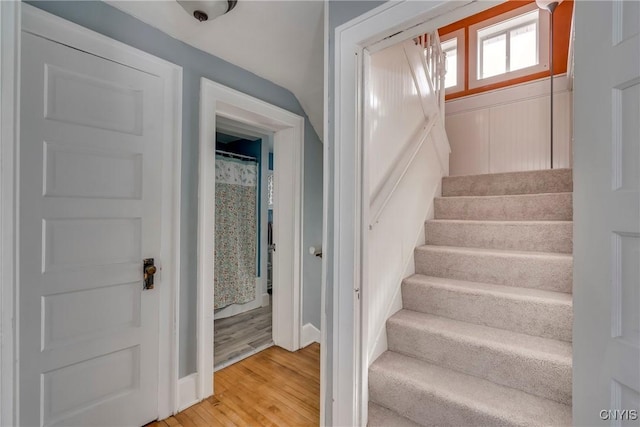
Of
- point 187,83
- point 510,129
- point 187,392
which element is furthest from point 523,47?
point 187,392

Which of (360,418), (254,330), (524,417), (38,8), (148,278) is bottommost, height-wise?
(254,330)

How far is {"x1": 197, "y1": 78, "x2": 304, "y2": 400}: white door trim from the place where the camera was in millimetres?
1794

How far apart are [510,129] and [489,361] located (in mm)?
2616

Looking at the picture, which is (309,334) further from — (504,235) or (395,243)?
(504,235)

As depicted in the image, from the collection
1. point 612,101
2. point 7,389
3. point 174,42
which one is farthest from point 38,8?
point 612,101

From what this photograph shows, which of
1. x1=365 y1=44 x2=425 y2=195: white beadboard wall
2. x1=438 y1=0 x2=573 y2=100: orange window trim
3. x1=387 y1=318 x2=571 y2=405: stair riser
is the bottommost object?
x1=387 y1=318 x2=571 y2=405: stair riser

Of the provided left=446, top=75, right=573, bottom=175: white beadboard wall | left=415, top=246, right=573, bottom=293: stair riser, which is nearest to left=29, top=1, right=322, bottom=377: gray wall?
left=415, top=246, right=573, bottom=293: stair riser

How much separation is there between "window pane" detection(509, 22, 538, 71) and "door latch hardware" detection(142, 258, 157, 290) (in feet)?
12.7

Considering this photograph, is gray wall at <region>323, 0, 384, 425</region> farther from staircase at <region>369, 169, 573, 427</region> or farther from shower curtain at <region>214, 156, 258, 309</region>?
shower curtain at <region>214, 156, 258, 309</region>

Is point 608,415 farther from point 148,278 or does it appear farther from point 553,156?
point 553,156

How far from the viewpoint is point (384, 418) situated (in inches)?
57.1

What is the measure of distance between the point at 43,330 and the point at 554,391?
226cm

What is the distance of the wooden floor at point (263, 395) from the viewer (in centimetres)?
164

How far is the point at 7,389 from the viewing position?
3.12 ft
